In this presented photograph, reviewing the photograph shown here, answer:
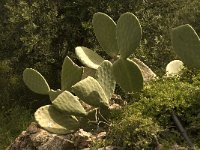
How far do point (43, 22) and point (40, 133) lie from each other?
5056mm

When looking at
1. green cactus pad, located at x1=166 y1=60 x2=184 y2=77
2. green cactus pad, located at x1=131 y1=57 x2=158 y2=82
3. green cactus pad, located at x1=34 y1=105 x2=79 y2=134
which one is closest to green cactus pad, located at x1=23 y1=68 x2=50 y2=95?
green cactus pad, located at x1=34 y1=105 x2=79 y2=134

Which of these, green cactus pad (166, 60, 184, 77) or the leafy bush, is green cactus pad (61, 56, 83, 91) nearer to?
the leafy bush

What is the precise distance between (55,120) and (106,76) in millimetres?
732

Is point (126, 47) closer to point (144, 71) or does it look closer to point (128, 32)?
point (128, 32)

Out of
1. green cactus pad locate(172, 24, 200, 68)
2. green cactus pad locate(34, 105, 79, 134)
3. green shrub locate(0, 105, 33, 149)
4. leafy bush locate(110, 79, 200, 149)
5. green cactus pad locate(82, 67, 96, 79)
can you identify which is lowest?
green shrub locate(0, 105, 33, 149)

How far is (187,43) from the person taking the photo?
4762 millimetres

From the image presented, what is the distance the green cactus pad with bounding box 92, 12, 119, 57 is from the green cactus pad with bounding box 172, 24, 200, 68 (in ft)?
2.98

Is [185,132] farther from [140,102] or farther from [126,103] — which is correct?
[126,103]

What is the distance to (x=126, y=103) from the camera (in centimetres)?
537

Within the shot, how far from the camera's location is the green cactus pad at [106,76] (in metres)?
5.21

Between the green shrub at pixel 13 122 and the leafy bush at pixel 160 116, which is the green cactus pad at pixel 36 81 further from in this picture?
the green shrub at pixel 13 122

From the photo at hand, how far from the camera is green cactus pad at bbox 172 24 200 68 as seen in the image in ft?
15.3

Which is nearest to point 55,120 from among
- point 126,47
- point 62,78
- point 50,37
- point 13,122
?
point 62,78

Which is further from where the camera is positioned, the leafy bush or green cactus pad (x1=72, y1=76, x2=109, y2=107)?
green cactus pad (x1=72, y1=76, x2=109, y2=107)
